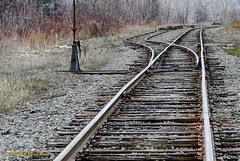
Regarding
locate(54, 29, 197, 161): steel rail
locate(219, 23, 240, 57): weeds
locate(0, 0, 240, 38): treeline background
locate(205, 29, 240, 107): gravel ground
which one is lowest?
locate(54, 29, 197, 161): steel rail

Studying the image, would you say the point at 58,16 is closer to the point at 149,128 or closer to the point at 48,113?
the point at 48,113

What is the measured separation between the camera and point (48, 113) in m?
5.40

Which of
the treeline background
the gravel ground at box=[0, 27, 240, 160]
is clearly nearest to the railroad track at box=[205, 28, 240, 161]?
the gravel ground at box=[0, 27, 240, 160]

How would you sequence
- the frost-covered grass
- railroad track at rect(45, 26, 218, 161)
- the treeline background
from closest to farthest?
railroad track at rect(45, 26, 218, 161), the frost-covered grass, the treeline background

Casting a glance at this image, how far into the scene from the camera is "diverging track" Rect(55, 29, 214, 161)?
3.52 meters

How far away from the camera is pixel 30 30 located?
54.2ft

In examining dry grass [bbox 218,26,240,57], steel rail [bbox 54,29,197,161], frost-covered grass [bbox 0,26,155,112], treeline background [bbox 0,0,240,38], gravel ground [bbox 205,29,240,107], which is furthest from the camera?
treeline background [bbox 0,0,240,38]

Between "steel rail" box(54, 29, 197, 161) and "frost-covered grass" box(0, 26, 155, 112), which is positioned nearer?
"steel rail" box(54, 29, 197, 161)

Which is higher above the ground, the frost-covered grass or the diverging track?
the frost-covered grass

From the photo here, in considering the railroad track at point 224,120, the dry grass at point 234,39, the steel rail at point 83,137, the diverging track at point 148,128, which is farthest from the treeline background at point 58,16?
the steel rail at point 83,137

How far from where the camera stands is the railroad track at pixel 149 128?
A: 3.52 metres

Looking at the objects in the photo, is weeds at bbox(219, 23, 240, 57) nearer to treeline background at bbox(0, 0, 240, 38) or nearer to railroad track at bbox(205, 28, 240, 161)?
railroad track at bbox(205, 28, 240, 161)

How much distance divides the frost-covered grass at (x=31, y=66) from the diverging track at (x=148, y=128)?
6.34ft

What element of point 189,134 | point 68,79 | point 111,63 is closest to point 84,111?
point 189,134
